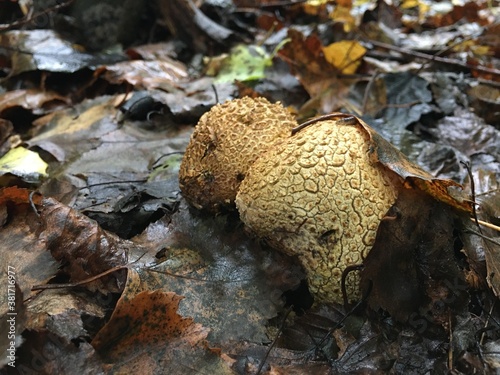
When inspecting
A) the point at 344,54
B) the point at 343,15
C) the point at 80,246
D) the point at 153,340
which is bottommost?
the point at 343,15

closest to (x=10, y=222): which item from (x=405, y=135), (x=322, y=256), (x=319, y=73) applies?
(x=322, y=256)

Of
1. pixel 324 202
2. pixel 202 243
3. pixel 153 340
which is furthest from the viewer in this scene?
pixel 202 243

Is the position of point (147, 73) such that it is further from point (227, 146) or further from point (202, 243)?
point (202, 243)

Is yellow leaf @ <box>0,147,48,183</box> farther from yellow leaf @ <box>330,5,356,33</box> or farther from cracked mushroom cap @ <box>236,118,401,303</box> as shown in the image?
yellow leaf @ <box>330,5,356,33</box>

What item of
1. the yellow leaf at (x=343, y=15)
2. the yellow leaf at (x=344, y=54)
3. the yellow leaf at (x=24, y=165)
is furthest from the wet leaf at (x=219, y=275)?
the yellow leaf at (x=343, y=15)

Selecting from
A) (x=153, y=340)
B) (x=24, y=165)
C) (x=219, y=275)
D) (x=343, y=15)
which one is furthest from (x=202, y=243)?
(x=343, y=15)

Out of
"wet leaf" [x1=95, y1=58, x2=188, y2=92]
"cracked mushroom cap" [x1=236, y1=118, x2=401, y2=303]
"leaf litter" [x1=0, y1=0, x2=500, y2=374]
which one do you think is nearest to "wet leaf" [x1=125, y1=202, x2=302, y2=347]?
"leaf litter" [x1=0, y1=0, x2=500, y2=374]

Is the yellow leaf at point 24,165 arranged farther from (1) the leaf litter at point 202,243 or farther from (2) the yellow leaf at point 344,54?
(2) the yellow leaf at point 344,54
